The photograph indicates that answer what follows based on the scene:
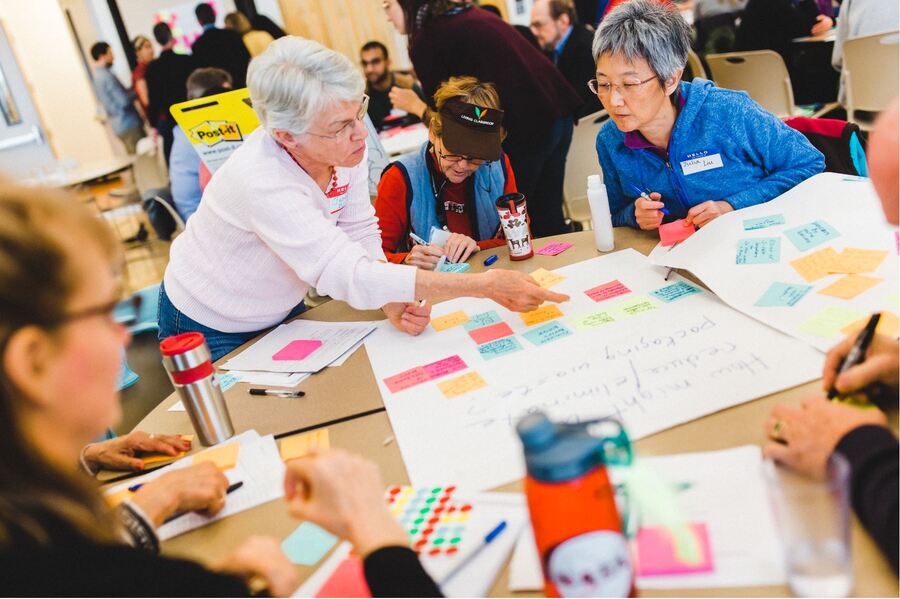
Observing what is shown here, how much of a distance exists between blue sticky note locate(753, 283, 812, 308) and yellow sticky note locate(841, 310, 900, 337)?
0.14 meters

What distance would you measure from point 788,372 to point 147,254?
247 inches

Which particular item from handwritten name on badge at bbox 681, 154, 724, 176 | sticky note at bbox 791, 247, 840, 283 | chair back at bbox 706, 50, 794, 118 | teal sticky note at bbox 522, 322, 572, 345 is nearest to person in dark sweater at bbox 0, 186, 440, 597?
teal sticky note at bbox 522, 322, 572, 345

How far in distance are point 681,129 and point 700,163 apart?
0.11m

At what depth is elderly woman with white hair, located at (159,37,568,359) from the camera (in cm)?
168

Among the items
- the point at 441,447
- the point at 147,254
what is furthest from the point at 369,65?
the point at 441,447

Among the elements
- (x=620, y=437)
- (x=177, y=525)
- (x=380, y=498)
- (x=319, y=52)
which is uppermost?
(x=319, y=52)

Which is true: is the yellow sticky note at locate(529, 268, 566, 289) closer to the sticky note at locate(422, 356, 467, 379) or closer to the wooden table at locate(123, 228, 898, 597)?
the sticky note at locate(422, 356, 467, 379)

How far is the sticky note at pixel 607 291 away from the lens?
1.70 meters

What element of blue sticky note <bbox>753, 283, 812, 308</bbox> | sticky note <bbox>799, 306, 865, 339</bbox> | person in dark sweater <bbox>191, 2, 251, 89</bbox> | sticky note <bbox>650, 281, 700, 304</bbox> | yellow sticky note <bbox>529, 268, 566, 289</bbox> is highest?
person in dark sweater <bbox>191, 2, 251, 89</bbox>

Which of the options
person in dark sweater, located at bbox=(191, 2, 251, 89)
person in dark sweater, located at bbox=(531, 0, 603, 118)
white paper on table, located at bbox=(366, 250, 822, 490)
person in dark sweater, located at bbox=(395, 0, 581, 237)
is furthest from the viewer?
person in dark sweater, located at bbox=(191, 2, 251, 89)

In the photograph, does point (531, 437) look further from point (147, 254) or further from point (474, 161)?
point (147, 254)

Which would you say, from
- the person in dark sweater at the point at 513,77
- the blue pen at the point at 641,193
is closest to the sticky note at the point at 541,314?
the blue pen at the point at 641,193

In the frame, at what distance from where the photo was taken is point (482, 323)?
67.7 inches

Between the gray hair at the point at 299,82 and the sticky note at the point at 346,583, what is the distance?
109 cm
